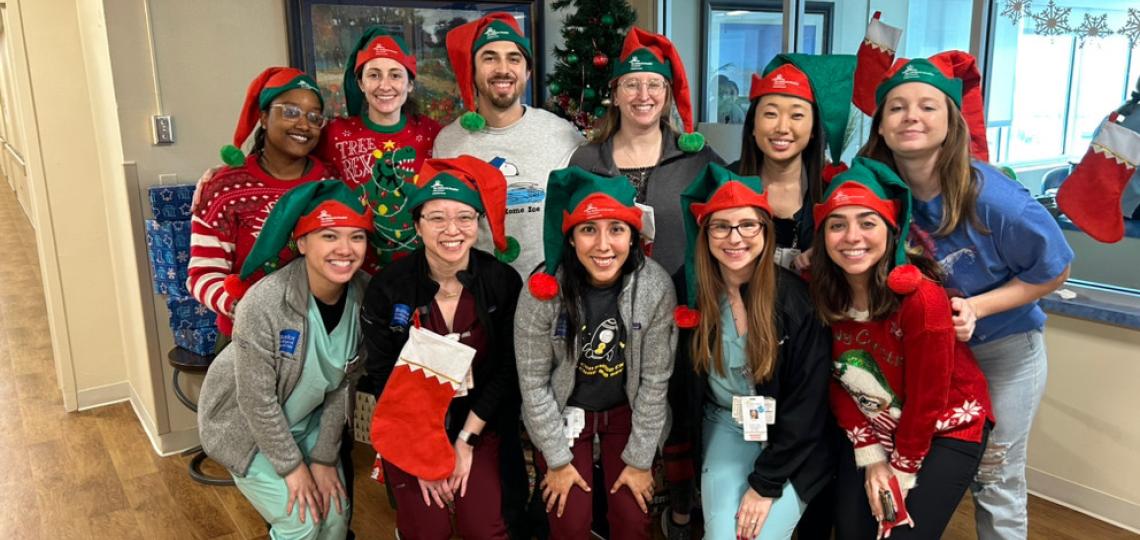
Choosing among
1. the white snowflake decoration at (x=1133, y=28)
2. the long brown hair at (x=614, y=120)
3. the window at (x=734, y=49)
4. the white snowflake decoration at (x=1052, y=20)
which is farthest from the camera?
the window at (x=734, y=49)

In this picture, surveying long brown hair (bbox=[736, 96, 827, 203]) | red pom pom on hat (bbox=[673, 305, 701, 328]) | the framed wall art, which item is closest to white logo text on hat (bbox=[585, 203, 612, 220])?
red pom pom on hat (bbox=[673, 305, 701, 328])

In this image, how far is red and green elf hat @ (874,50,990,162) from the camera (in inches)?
79.7

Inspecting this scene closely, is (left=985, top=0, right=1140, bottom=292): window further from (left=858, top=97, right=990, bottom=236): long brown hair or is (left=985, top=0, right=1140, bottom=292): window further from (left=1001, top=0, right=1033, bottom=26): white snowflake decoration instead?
(left=858, top=97, right=990, bottom=236): long brown hair

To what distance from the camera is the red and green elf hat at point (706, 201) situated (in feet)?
6.68

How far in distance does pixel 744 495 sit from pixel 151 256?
8.54 feet

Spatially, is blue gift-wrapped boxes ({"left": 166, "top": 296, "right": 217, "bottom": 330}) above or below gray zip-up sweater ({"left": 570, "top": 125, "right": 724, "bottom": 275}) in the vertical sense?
below

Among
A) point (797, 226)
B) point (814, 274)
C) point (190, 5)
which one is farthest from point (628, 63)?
point (190, 5)

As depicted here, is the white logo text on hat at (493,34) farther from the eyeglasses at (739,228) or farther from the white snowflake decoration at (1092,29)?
the white snowflake decoration at (1092,29)

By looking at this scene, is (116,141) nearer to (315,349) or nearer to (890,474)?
(315,349)

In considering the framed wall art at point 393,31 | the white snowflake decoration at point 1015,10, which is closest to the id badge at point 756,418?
the white snowflake decoration at point 1015,10

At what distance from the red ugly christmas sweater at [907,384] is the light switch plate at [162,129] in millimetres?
2700

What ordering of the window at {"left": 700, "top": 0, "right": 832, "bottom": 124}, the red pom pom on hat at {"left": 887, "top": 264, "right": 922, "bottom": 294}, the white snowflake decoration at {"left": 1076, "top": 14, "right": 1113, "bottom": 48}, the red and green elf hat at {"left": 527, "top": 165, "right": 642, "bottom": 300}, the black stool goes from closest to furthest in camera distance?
the red pom pom on hat at {"left": 887, "top": 264, "right": 922, "bottom": 294} < the red and green elf hat at {"left": 527, "top": 165, "right": 642, "bottom": 300} < the white snowflake decoration at {"left": 1076, "top": 14, "right": 1113, "bottom": 48} < the black stool < the window at {"left": 700, "top": 0, "right": 832, "bottom": 124}

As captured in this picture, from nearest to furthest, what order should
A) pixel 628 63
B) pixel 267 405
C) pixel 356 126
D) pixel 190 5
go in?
pixel 267 405 → pixel 628 63 → pixel 356 126 → pixel 190 5

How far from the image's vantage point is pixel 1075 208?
7.30 ft
